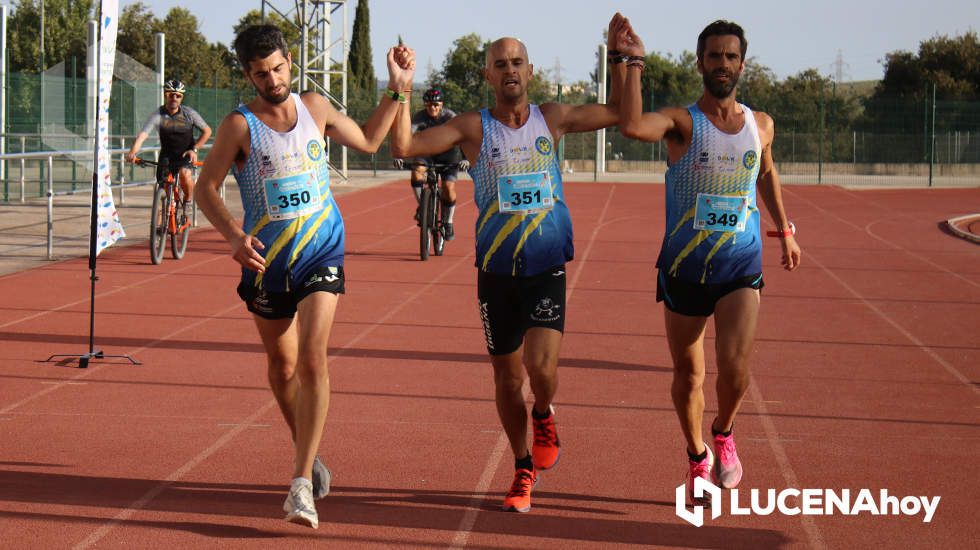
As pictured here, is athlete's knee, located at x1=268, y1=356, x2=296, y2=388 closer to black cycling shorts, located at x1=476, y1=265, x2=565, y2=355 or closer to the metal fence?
black cycling shorts, located at x1=476, y1=265, x2=565, y2=355

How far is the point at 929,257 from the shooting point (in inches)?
680

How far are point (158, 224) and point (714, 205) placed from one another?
389 inches

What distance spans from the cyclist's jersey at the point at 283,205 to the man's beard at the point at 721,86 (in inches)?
67.7

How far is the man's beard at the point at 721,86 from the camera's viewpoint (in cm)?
562

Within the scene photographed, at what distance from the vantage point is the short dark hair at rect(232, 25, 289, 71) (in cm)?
526

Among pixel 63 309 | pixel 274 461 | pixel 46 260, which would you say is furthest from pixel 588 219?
pixel 274 461

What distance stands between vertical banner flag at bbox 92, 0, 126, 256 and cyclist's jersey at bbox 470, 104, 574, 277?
13.0ft

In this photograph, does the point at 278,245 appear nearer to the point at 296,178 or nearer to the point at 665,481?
the point at 296,178

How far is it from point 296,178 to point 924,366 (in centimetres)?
546

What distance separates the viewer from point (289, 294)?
5.41 metres

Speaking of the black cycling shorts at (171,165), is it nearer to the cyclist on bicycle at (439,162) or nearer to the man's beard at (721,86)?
the cyclist on bicycle at (439,162)

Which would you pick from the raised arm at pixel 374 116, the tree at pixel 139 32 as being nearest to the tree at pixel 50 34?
the tree at pixel 139 32

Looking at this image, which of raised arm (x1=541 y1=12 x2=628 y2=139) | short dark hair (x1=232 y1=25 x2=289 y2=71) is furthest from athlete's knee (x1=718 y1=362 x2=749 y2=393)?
short dark hair (x1=232 y1=25 x2=289 y2=71)

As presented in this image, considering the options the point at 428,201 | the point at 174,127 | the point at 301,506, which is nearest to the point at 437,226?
the point at 428,201
